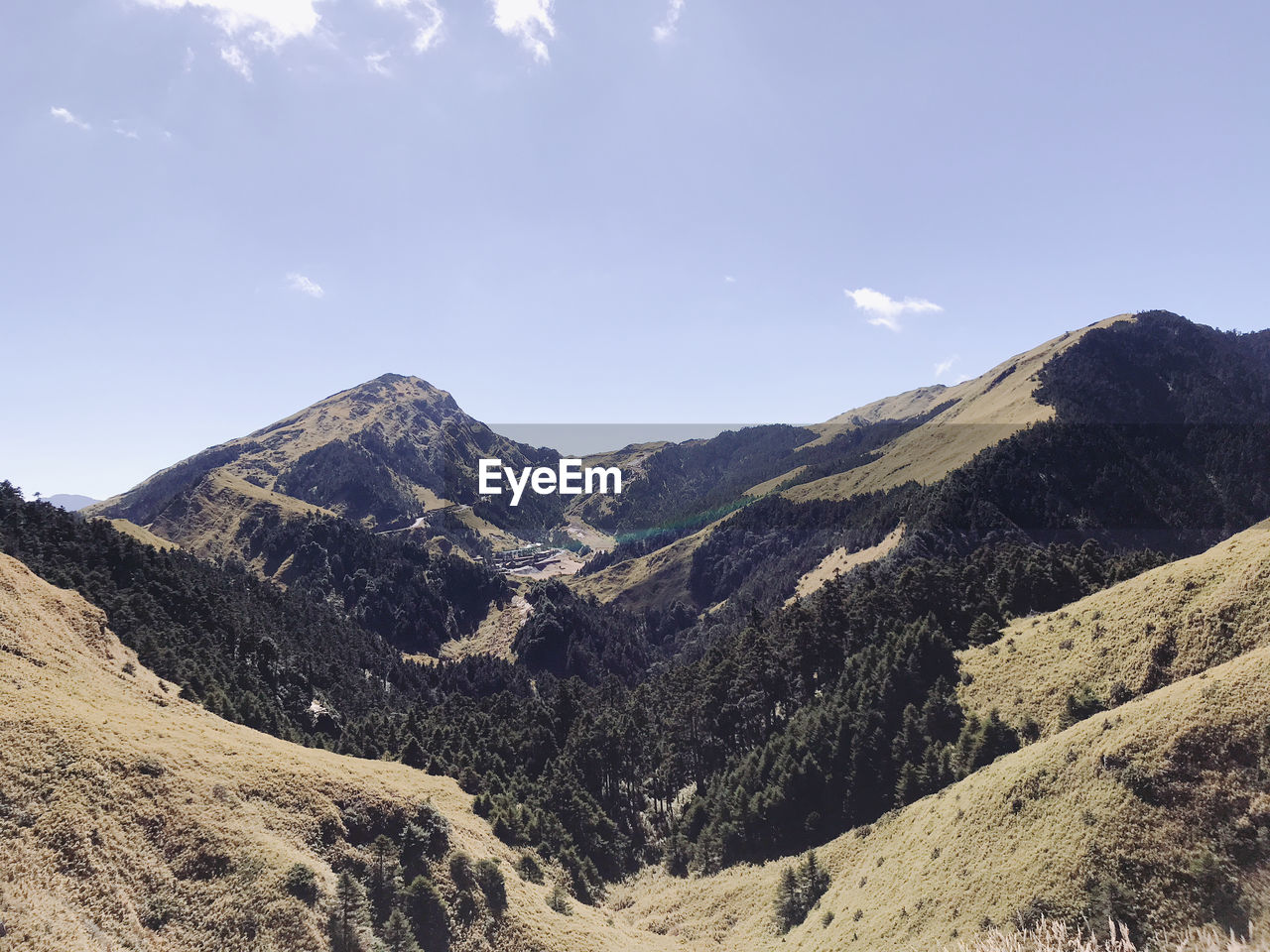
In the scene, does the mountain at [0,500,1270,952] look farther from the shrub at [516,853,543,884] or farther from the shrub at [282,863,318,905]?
the shrub at [516,853,543,884]

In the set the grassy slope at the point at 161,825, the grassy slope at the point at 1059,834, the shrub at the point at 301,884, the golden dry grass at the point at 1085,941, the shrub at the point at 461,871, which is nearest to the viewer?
the golden dry grass at the point at 1085,941

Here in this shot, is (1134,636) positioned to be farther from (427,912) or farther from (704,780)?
(427,912)

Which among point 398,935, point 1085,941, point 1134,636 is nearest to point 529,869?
point 398,935

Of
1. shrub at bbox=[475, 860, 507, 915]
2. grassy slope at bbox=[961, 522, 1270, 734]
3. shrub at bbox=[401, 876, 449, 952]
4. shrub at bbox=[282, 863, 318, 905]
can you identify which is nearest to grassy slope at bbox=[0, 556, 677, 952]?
shrub at bbox=[282, 863, 318, 905]

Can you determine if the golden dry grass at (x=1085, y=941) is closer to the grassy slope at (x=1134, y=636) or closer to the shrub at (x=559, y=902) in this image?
the grassy slope at (x=1134, y=636)

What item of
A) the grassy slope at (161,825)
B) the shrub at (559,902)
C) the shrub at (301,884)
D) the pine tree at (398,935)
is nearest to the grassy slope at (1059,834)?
the shrub at (559,902)

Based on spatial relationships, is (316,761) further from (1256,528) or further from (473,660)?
(473,660)
